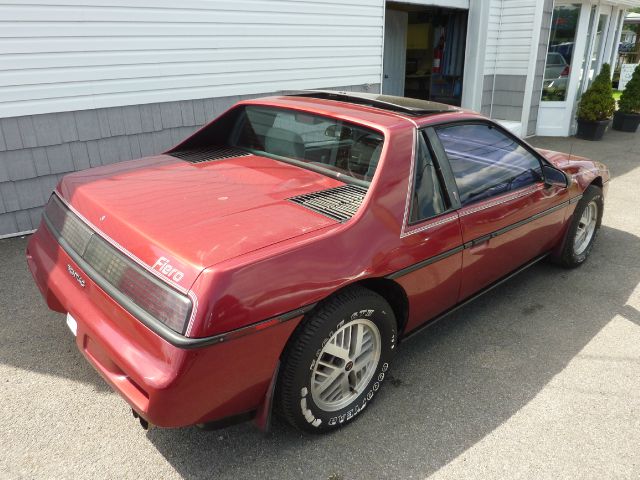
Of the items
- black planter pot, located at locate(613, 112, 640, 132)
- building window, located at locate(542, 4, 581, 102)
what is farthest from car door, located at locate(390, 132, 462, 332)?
black planter pot, located at locate(613, 112, 640, 132)

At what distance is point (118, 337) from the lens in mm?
2018

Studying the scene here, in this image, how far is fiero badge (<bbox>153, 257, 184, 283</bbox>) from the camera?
1.86 m

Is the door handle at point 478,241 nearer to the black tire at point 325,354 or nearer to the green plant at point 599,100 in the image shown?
the black tire at point 325,354

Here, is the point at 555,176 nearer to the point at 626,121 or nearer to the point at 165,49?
the point at 165,49

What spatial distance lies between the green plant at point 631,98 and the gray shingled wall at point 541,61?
2.38m

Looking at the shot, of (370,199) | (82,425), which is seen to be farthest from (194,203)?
(82,425)

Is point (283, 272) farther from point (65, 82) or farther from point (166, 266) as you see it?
point (65, 82)

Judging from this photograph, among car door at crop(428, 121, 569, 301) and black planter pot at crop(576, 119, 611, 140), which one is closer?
car door at crop(428, 121, 569, 301)

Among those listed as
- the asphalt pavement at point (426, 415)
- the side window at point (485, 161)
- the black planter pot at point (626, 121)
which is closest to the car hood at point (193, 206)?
the side window at point (485, 161)

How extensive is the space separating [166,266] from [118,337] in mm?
383

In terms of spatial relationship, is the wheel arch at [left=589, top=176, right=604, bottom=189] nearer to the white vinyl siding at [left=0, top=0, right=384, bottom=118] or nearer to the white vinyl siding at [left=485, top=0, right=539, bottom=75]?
the white vinyl siding at [left=0, top=0, right=384, bottom=118]

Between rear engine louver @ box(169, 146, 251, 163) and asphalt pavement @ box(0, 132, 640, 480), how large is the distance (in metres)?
1.36

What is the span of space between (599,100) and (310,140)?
30.1 feet

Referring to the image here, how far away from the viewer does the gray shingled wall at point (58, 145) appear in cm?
454
